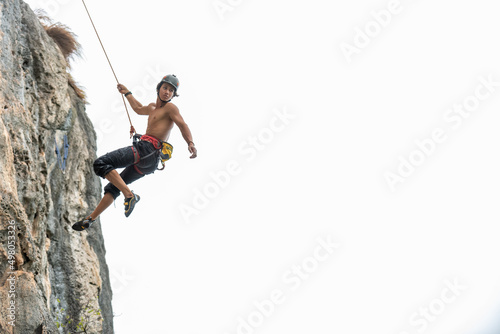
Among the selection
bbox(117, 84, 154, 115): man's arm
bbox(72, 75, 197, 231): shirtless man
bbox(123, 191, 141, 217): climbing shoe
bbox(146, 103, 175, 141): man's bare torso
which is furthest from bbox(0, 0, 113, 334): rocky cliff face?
bbox(146, 103, 175, 141): man's bare torso

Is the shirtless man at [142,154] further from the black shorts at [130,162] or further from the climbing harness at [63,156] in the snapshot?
the climbing harness at [63,156]

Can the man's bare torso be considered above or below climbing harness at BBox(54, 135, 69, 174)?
below

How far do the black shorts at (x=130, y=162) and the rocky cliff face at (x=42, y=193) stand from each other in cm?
93

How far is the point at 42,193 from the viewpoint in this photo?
26.2 ft

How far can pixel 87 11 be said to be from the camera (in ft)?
28.0

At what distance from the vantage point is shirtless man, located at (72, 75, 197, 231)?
26.0 ft

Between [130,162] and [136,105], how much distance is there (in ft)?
3.80

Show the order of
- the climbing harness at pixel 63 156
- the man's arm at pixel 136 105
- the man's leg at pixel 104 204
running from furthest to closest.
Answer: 1. the climbing harness at pixel 63 156
2. the man's arm at pixel 136 105
3. the man's leg at pixel 104 204

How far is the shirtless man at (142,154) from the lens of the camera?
26.0 ft

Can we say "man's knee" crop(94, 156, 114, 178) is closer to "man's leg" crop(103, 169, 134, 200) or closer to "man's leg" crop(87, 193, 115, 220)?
"man's leg" crop(103, 169, 134, 200)

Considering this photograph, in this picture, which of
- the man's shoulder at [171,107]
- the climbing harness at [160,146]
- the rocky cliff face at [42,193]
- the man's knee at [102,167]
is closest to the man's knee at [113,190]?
the man's knee at [102,167]

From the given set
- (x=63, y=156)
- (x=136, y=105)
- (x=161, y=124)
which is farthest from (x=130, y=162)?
(x=63, y=156)

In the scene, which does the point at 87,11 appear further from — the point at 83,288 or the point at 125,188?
the point at 83,288

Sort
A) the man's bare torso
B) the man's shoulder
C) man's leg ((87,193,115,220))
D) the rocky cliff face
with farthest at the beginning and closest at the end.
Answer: the man's bare torso, the man's shoulder, man's leg ((87,193,115,220)), the rocky cliff face
